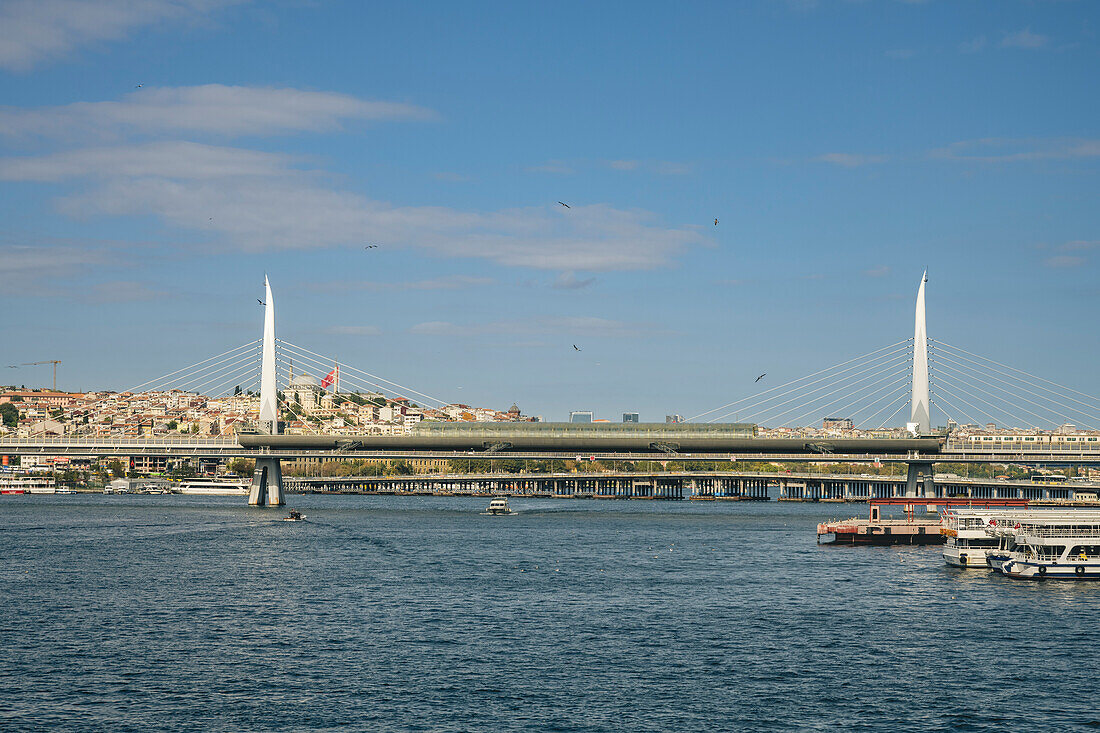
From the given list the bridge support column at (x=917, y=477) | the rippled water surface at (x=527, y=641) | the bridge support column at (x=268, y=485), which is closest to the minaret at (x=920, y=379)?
the bridge support column at (x=917, y=477)

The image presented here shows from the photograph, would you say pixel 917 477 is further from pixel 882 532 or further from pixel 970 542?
pixel 970 542

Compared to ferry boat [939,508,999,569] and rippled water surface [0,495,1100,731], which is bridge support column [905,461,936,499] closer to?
rippled water surface [0,495,1100,731]

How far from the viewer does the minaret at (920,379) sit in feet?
427

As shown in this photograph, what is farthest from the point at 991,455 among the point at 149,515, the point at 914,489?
the point at 149,515

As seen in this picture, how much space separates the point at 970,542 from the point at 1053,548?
27.4ft

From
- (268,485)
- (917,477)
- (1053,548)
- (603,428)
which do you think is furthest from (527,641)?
(268,485)

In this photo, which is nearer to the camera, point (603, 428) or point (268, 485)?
point (603, 428)

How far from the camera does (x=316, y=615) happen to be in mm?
54906

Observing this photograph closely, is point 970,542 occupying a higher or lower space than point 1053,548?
lower

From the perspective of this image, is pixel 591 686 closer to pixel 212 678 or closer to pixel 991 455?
pixel 212 678

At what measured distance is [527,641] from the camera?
48.7 m

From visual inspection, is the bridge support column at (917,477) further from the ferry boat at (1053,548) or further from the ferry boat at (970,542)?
the ferry boat at (1053,548)

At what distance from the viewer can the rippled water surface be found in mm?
37156

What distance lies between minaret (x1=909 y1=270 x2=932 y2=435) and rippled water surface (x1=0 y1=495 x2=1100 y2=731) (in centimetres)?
4627
